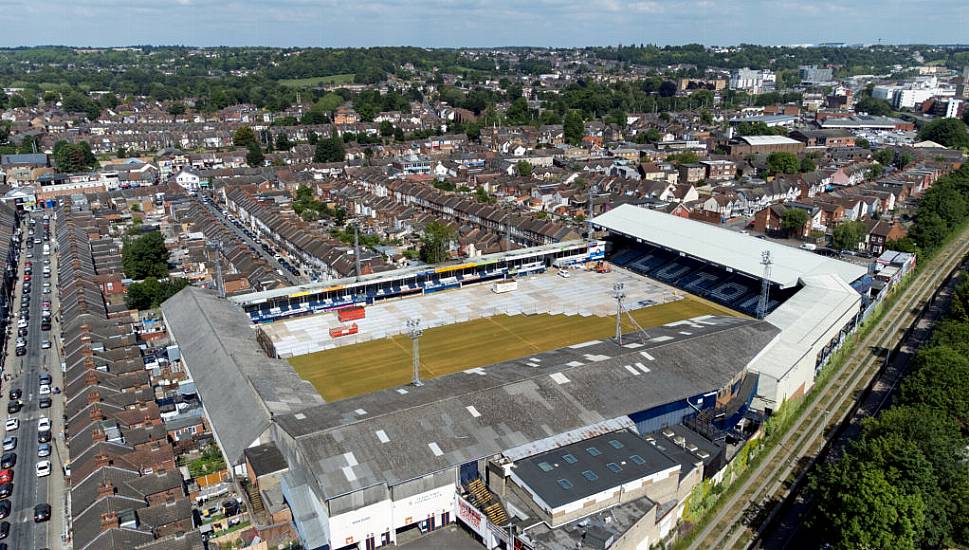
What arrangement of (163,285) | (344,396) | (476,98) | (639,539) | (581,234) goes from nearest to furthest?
(639,539) → (344,396) → (163,285) → (581,234) → (476,98)

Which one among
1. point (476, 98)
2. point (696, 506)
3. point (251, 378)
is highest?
point (476, 98)

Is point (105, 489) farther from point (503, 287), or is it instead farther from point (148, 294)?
point (503, 287)

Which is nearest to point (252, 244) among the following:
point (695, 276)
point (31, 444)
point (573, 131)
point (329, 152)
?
point (31, 444)

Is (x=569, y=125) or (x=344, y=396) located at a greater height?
(x=569, y=125)

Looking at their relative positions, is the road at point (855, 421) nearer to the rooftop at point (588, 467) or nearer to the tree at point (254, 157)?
the rooftop at point (588, 467)

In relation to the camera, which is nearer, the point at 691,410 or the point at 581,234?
the point at 691,410

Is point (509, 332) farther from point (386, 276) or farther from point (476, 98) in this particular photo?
point (476, 98)

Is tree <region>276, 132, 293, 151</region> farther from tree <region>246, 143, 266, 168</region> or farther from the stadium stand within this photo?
the stadium stand

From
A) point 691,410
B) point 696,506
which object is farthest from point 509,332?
point 696,506
